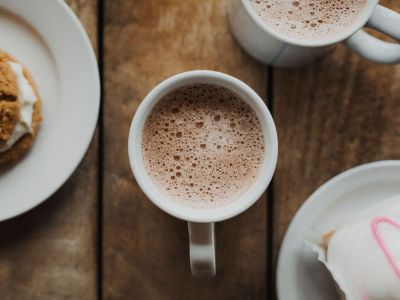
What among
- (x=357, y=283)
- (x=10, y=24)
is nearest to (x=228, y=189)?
(x=357, y=283)

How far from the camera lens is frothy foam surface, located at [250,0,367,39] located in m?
0.90

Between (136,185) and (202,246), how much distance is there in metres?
0.24

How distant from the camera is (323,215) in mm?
936

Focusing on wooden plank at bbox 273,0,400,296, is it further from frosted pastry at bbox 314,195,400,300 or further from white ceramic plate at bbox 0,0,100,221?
white ceramic plate at bbox 0,0,100,221

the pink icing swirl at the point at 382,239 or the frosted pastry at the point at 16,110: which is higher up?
the frosted pastry at the point at 16,110

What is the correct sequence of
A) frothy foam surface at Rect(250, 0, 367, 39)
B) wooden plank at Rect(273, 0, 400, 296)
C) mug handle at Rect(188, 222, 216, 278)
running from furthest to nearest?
1. wooden plank at Rect(273, 0, 400, 296)
2. frothy foam surface at Rect(250, 0, 367, 39)
3. mug handle at Rect(188, 222, 216, 278)

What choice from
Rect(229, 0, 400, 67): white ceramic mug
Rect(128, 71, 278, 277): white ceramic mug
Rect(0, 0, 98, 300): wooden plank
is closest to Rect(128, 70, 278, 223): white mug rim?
Rect(128, 71, 278, 277): white ceramic mug

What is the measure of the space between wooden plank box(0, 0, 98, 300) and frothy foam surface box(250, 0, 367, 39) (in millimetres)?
362

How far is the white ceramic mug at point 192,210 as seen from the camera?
0.78m

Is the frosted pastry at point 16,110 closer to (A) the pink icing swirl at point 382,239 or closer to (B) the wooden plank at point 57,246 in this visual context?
(B) the wooden plank at point 57,246

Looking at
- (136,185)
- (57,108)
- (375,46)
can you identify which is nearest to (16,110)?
(57,108)

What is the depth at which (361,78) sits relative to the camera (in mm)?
1009

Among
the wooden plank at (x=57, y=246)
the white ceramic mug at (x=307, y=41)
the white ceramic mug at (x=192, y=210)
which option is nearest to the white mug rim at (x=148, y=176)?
Answer: the white ceramic mug at (x=192, y=210)

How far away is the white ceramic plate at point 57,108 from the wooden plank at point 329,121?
1.08 ft
